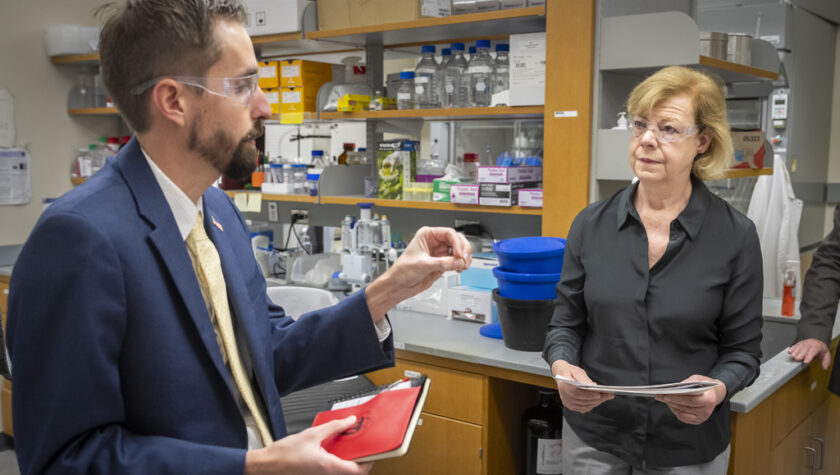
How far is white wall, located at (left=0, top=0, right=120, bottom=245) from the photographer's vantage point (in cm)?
416

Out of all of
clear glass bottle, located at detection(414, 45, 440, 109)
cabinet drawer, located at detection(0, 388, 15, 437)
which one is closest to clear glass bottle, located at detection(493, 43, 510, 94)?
clear glass bottle, located at detection(414, 45, 440, 109)

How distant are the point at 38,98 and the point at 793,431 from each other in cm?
427

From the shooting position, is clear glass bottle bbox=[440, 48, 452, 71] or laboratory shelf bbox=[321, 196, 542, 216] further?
clear glass bottle bbox=[440, 48, 452, 71]

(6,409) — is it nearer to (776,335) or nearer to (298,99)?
(298,99)

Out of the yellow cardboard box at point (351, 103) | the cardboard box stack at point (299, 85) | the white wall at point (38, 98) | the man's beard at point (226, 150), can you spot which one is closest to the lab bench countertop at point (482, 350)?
the yellow cardboard box at point (351, 103)

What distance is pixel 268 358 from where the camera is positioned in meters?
1.27

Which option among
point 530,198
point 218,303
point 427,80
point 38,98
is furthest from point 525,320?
point 38,98

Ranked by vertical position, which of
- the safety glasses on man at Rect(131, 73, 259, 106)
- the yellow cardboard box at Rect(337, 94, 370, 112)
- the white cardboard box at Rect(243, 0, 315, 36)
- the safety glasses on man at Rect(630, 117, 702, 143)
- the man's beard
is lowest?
the man's beard

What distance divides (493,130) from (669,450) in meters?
3.24

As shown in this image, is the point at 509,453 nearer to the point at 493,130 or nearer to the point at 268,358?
the point at 268,358

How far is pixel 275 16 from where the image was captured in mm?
3254

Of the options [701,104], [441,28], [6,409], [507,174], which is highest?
[441,28]

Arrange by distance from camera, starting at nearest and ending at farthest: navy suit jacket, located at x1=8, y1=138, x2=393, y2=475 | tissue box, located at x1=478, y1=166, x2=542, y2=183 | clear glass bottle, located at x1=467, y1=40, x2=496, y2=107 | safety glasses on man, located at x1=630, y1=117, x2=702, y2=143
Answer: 1. navy suit jacket, located at x1=8, y1=138, x2=393, y2=475
2. safety glasses on man, located at x1=630, y1=117, x2=702, y2=143
3. tissue box, located at x1=478, y1=166, x2=542, y2=183
4. clear glass bottle, located at x1=467, y1=40, x2=496, y2=107

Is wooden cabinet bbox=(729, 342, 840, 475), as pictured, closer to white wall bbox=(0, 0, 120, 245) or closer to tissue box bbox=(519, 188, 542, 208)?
tissue box bbox=(519, 188, 542, 208)
